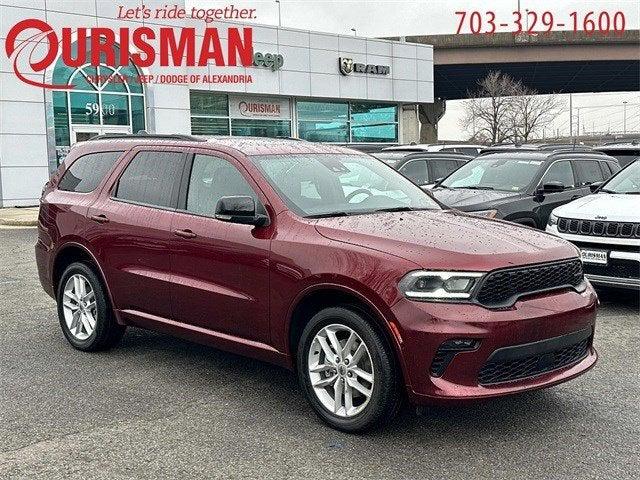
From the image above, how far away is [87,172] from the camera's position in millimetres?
6383

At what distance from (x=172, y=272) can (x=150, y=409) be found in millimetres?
1039

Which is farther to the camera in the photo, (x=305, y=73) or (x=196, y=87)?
(x=305, y=73)

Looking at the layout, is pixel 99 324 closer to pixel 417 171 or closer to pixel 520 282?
pixel 520 282

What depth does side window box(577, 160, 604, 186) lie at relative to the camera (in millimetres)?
10672

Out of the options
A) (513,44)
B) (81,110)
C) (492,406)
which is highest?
(513,44)

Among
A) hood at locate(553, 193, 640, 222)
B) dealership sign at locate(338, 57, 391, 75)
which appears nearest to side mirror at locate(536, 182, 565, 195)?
hood at locate(553, 193, 640, 222)

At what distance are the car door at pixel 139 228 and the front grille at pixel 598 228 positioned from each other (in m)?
4.48

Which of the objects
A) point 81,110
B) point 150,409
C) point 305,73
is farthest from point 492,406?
point 305,73

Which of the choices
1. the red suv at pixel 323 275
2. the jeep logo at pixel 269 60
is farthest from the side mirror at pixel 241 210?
the jeep logo at pixel 269 60

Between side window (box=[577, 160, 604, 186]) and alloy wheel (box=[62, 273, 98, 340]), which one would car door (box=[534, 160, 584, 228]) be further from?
alloy wheel (box=[62, 273, 98, 340])

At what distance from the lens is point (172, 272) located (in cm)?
523

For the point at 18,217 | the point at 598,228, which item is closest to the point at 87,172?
the point at 598,228

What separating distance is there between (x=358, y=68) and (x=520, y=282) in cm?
3060

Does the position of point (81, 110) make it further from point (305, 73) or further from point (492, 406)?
point (492, 406)
